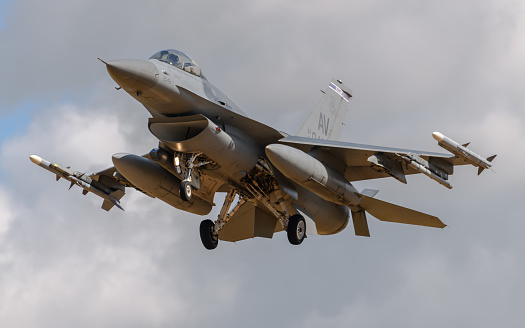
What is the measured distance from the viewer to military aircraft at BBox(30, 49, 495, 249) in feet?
71.9

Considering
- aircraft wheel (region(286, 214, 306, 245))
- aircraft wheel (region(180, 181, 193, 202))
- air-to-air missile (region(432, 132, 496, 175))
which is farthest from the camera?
aircraft wheel (region(286, 214, 306, 245))

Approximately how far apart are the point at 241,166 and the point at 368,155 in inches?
138

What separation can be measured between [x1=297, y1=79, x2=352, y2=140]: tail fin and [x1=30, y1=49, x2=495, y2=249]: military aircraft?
7cm

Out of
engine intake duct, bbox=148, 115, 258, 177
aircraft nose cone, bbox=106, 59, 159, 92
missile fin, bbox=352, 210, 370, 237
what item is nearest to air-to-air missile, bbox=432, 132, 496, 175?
missile fin, bbox=352, 210, 370, 237

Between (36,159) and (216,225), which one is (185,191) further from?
(36,159)

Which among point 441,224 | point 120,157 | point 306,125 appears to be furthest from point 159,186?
point 441,224

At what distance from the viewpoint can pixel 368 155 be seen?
2359 centimetres

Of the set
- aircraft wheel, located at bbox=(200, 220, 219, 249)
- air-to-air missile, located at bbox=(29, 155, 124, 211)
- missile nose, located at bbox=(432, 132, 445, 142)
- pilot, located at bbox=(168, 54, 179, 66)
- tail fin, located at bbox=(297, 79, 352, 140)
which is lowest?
aircraft wheel, located at bbox=(200, 220, 219, 249)

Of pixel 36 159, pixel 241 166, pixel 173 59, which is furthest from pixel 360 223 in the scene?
pixel 36 159

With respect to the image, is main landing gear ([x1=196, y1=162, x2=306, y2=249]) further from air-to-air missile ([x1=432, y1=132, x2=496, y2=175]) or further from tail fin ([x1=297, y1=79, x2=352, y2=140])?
air-to-air missile ([x1=432, y1=132, x2=496, y2=175])

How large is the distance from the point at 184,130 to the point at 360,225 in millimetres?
6722

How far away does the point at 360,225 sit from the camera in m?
26.0

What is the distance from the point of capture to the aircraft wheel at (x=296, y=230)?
946 inches

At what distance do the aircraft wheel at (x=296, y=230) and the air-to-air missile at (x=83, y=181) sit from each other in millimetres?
5663
